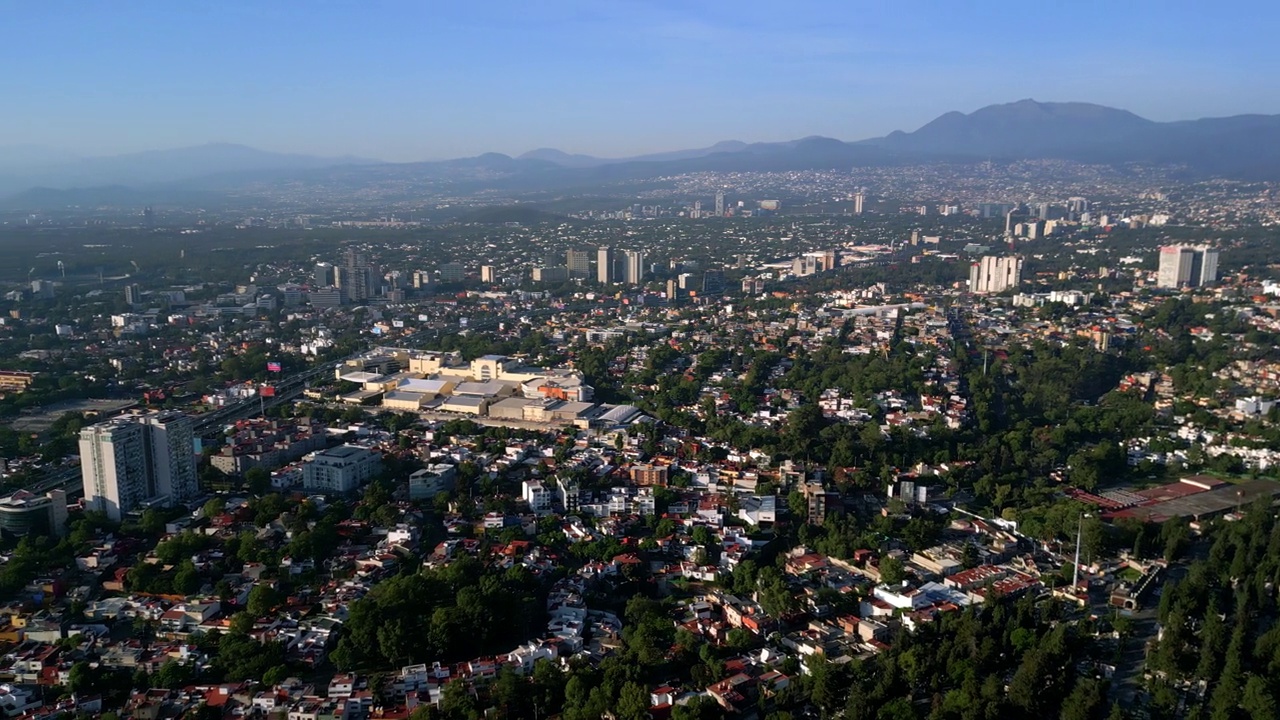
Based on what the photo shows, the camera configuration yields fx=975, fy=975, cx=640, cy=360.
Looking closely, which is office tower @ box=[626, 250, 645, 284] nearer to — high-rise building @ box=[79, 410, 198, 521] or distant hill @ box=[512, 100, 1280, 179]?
high-rise building @ box=[79, 410, 198, 521]

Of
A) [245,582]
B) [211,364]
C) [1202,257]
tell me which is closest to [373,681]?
[245,582]

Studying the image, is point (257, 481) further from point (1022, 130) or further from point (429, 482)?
point (1022, 130)

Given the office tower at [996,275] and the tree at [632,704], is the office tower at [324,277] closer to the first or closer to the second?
the office tower at [996,275]

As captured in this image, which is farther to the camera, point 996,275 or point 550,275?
point 550,275

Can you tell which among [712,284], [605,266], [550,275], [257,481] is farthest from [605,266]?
[257,481]

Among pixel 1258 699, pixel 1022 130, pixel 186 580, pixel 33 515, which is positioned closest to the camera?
pixel 1258 699

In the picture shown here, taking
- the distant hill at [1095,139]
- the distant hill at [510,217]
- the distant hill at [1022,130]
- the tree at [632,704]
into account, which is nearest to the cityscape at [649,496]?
the tree at [632,704]

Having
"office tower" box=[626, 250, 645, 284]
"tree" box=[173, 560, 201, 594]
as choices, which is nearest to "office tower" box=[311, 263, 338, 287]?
"office tower" box=[626, 250, 645, 284]
